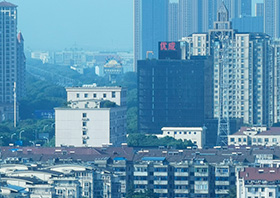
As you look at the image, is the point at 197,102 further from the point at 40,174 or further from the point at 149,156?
the point at 40,174

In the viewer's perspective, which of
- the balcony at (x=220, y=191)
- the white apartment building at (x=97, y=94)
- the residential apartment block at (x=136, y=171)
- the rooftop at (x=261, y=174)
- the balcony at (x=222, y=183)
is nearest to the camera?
the residential apartment block at (x=136, y=171)

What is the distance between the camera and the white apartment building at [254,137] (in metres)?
139

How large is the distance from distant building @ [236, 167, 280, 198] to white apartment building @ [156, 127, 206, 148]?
46.3 metres

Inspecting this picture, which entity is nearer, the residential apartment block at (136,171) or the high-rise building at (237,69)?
the residential apartment block at (136,171)

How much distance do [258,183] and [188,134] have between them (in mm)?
52505

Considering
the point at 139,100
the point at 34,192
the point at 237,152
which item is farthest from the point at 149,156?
the point at 139,100

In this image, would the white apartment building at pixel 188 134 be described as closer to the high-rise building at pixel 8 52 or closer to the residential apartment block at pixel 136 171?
the residential apartment block at pixel 136 171

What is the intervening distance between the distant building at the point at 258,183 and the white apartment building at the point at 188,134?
1824 inches

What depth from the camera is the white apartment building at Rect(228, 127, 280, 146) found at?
139125 millimetres

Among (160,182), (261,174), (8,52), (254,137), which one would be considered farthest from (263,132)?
(8,52)

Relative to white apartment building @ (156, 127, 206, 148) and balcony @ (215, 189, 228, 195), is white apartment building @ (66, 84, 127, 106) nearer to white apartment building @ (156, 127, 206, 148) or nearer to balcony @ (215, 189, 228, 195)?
white apartment building @ (156, 127, 206, 148)

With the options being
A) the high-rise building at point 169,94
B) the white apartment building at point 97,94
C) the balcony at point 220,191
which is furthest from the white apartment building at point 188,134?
the balcony at point 220,191

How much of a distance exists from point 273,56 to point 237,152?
5803 centimetres

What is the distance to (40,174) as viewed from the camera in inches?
3546
